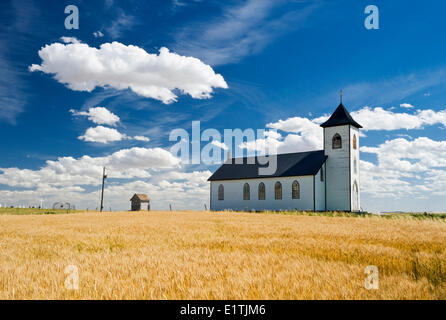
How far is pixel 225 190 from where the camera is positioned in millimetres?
60000

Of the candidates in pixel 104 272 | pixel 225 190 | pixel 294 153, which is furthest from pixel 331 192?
pixel 104 272

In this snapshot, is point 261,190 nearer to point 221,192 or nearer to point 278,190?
point 278,190

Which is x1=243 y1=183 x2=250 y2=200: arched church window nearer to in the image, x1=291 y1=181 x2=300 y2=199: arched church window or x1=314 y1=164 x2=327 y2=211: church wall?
x1=291 y1=181 x2=300 y2=199: arched church window

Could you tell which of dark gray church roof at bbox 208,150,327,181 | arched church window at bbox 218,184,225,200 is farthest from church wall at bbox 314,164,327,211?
arched church window at bbox 218,184,225,200

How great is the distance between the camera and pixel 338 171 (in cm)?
5069

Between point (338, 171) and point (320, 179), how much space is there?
9.28ft

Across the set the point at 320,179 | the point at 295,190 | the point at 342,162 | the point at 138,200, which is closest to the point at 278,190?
the point at 295,190

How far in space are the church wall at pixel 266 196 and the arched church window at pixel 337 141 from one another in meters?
6.43

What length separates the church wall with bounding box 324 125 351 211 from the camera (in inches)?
1956

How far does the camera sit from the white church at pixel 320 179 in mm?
49688

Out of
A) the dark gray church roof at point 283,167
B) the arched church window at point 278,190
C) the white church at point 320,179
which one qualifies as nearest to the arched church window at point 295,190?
the white church at point 320,179
